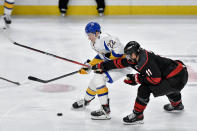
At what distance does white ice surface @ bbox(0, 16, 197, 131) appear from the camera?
128 inches

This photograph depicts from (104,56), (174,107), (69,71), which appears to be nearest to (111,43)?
(104,56)

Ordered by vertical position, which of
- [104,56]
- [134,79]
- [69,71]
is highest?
[104,56]

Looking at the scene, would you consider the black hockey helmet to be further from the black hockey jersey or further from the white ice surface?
the white ice surface

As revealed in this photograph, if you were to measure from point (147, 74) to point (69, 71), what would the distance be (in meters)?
1.96

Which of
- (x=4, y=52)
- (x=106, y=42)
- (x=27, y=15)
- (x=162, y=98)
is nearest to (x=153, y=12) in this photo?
(x=27, y=15)

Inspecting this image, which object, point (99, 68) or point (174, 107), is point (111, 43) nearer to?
point (99, 68)

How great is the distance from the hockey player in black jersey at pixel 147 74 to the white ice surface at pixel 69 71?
217 mm

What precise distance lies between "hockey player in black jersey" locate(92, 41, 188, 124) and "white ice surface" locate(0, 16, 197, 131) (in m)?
0.22

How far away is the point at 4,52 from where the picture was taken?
18.8 feet

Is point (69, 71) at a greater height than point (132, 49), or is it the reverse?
point (132, 49)

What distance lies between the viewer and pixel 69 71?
15.9 feet

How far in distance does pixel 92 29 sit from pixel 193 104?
1239 mm

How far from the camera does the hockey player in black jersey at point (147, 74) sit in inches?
119

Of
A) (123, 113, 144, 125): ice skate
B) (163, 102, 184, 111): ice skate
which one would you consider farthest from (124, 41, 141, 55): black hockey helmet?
(163, 102, 184, 111): ice skate
